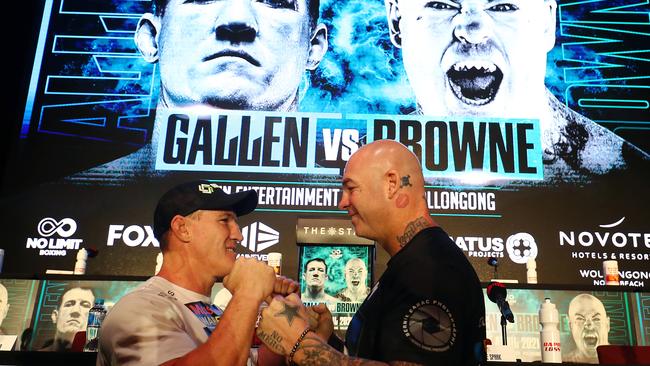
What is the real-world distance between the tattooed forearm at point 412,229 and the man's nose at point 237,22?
345 cm

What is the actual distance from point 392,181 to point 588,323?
225cm

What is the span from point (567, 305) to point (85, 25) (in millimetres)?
4258

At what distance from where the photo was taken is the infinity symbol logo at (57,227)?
460 cm

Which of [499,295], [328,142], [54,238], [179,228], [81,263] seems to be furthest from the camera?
[328,142]

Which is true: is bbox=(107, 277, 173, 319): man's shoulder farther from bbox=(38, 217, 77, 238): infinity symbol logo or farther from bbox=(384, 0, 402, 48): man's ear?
bbox=(384, 0, 402, 48): man's ear

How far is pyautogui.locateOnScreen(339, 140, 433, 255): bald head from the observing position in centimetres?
195

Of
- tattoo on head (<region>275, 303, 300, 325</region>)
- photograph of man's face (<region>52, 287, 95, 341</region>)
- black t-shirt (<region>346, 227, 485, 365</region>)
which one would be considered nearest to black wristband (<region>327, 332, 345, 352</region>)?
black t-shirt (<region>346, 227, 485, 365</region>)

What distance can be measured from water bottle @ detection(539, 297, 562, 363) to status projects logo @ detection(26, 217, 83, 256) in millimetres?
3270

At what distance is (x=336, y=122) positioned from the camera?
4859 mm

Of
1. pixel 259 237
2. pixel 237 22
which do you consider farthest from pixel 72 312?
pixel 237 22

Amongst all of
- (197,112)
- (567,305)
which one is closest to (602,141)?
(567,305)

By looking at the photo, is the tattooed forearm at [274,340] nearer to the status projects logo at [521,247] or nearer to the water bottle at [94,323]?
the water bottle at [94,323]

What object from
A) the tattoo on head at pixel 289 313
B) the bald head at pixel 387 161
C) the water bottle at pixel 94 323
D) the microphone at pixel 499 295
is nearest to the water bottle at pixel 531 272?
the microphone at pixel 499 295

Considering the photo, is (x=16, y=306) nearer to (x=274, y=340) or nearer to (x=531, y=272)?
(x=274, y=340)
